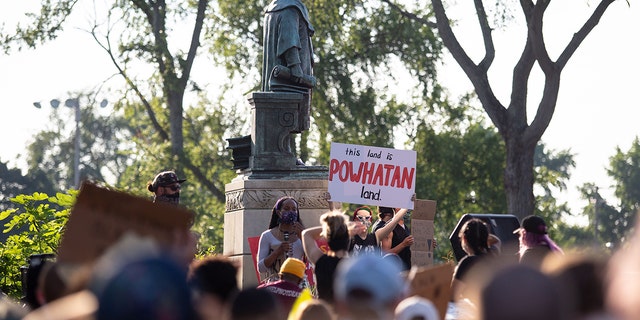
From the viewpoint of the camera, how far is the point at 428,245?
45.5ft

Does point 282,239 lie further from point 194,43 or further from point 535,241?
point 194,43

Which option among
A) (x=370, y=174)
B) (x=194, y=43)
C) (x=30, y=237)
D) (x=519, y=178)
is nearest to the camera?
(x=370, y=174)

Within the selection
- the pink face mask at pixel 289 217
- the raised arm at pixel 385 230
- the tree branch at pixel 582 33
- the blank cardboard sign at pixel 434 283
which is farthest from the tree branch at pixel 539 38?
the blank cardboard sign at pixel 434 283

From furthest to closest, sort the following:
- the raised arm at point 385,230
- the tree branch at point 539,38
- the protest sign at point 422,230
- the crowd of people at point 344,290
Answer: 1. the tree branch at point 539,38
2. the protest sign at point 422,230
3. the raised arm at point 385,230
4. the crowd of people at point 344,290


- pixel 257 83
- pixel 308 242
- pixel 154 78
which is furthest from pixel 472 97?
pixel 308 242

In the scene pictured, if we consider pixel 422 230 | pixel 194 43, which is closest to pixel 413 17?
pixel 194 43

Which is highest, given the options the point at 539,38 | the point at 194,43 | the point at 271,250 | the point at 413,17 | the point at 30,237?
the point at 194,43

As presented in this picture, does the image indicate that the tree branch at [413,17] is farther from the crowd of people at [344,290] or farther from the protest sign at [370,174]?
the crowd of people at [344,290]

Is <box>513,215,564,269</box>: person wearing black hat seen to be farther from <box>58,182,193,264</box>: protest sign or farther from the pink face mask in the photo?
<box>58,182,193,264</box>: protest sign

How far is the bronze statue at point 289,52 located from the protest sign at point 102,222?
9.71m

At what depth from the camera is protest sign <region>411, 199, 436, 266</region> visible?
13.8m

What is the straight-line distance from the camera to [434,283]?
655 cm

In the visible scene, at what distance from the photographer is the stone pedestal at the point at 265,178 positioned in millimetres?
15289

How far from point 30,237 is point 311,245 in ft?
24.3
